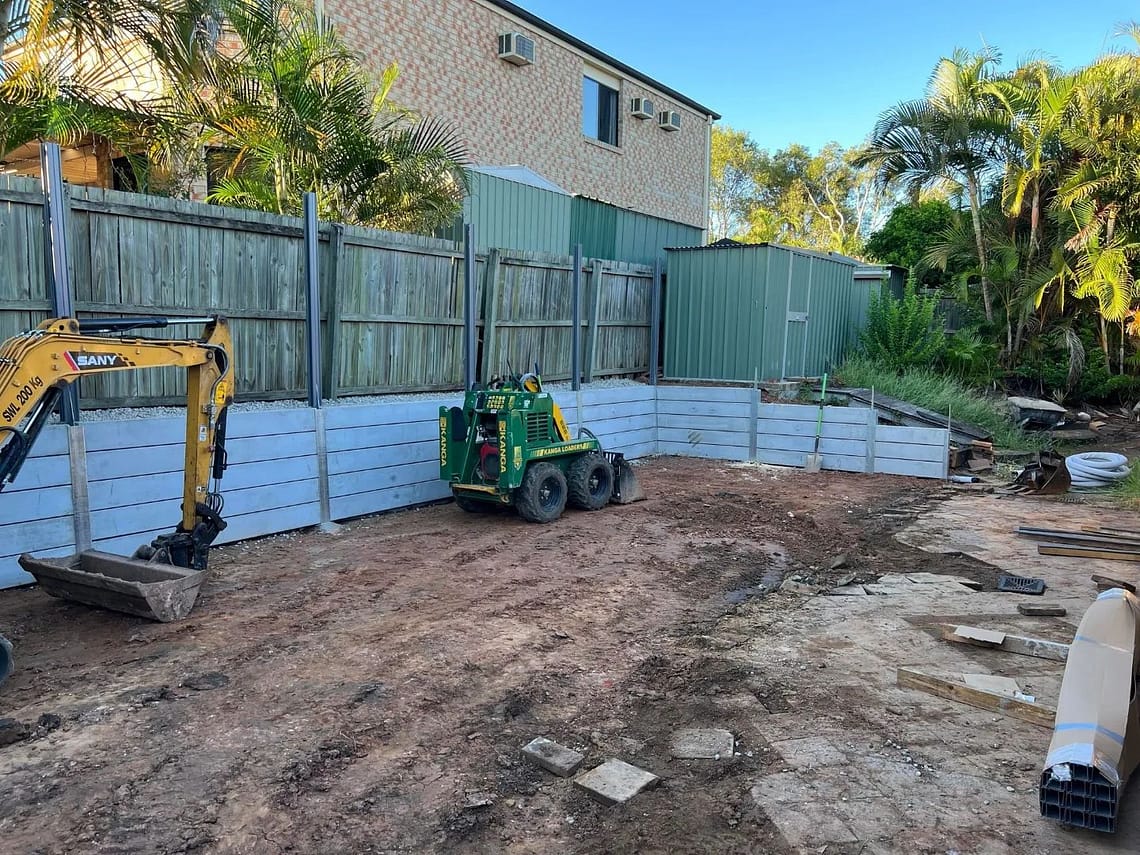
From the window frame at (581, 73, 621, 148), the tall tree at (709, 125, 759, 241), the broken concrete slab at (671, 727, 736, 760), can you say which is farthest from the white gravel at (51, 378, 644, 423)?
the tall tree at (709, 125, 759, 241)

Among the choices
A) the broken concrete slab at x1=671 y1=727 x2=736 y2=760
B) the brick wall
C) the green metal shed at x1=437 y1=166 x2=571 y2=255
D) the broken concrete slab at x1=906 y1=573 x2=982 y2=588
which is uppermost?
the brick wall

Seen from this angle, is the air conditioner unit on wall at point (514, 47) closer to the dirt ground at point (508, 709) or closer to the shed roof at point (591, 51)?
the shed roof at point (591, 51)

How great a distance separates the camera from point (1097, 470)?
10.6 m

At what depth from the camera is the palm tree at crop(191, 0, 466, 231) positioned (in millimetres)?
9203

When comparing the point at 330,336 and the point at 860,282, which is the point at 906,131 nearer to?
the point at 860,282

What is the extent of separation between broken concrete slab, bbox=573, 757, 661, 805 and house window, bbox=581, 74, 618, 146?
16871 millimetres

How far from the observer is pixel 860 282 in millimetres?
16312

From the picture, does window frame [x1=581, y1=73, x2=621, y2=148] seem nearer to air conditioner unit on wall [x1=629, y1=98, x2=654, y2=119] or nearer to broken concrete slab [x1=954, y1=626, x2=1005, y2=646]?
air conditioner unit on wall [x1=629, y1=98, x2=654, y2=119]

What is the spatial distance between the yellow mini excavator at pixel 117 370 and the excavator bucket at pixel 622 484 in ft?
14.4

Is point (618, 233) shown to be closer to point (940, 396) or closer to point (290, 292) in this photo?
point (940, 396)

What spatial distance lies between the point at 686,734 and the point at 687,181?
20.2m

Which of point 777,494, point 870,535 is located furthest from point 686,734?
point 777,494

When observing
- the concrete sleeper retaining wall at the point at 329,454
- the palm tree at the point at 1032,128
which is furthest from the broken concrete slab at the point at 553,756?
the palm tree at the point at 1032,128

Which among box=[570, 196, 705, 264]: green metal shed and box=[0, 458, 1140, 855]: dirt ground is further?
box=[570, 196, 705, 264]: green metal shed
